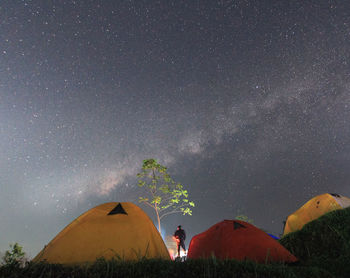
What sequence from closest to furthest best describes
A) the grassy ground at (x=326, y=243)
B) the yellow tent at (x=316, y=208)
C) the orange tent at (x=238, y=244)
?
the grassy ground at (x=326, y=243)
the orange tent at (x=238, y=244)
the yellow tent at (x=316, y=208)

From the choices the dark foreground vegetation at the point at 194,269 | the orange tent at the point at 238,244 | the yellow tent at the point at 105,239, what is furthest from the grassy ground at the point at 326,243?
the yellow tent at the point at 105,239

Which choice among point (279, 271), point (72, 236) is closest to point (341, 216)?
point (279, 271)

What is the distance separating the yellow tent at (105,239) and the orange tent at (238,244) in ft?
5.42

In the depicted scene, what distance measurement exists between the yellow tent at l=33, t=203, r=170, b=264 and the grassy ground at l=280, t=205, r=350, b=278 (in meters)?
4.09

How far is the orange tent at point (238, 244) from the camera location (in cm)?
562

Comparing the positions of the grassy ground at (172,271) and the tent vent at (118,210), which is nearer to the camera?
the grassy ground at (172,271)

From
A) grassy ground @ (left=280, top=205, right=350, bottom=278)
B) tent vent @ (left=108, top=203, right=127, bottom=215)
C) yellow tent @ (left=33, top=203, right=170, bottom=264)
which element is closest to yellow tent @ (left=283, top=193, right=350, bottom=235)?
grassy ground @ (left=280, top=205, right=350, bottom=278)

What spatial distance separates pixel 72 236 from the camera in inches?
206

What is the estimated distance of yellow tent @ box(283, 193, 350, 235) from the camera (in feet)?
33.0

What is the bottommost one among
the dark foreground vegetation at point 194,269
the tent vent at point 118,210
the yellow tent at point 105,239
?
the dark foreground vegetation at point 194,269

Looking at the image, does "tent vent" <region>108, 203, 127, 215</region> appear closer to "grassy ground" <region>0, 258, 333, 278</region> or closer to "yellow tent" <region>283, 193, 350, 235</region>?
"grassy ground" <region>0, 258, 333, 278</region>

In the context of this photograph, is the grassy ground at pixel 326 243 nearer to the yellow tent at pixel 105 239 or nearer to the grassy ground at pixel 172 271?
the grassy ground at pixel 172 271

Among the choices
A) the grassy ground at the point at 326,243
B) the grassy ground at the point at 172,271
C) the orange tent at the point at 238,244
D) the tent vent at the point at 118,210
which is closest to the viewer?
the grassy ground at the point at 172,271

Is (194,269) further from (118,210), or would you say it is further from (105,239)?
(118,210)
